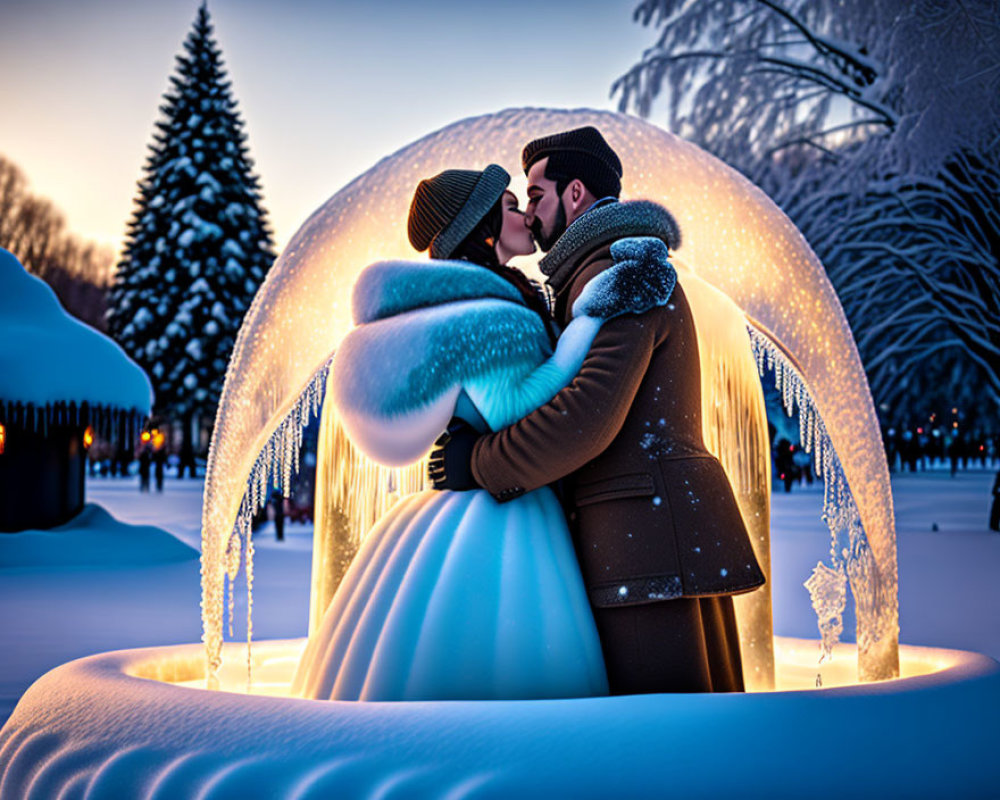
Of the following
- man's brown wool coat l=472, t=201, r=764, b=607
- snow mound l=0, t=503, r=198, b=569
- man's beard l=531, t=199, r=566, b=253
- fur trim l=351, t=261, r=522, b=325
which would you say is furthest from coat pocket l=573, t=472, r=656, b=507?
snow mound l=0, t=503, r=198, b=569

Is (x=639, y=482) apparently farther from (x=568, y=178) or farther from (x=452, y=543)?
(x=568, y=178)

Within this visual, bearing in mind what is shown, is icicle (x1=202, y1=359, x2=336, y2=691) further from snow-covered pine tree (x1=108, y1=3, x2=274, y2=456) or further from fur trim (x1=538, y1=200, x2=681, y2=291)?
snow-covered pine tree (x1=108, y1=3, x2=274, y2=456)

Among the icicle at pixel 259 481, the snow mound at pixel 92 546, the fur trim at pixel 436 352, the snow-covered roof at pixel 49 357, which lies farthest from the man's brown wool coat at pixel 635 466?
the snow-covered roof at pixel 49 357

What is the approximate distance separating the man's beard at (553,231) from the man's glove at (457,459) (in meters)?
0.63

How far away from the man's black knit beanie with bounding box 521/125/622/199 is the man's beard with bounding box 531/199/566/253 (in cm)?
9

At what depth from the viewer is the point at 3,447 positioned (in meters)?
14.2

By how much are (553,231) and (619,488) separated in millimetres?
791

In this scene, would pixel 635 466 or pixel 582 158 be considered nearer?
pixel 635 466

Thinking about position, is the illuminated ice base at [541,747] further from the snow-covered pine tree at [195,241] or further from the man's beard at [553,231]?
the snow-covered pine tree at [195,241]

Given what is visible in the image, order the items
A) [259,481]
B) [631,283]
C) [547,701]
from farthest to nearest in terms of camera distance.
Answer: [259,481]
[631,283]
[547,701]

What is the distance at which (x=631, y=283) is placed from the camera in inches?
107

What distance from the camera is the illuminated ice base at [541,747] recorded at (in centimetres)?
217

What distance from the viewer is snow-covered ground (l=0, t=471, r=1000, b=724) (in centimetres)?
756

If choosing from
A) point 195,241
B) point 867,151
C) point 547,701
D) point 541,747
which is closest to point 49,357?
point 867,151
